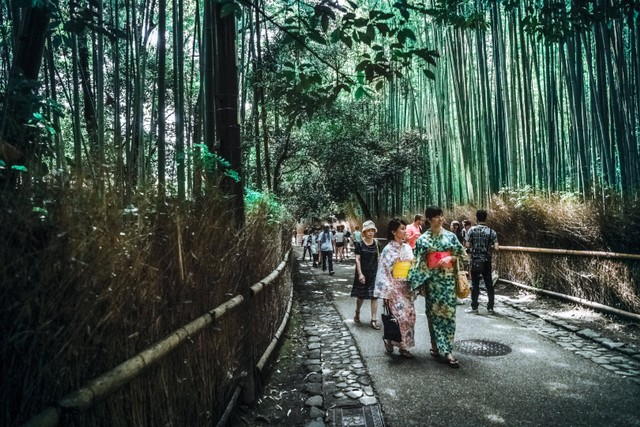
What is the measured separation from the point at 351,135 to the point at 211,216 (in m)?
8.23

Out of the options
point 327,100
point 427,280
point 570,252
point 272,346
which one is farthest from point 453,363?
point 570,252

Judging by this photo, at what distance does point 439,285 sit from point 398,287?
1.37 ft

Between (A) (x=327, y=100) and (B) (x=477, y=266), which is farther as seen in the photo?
(B) (x=477, y=266)

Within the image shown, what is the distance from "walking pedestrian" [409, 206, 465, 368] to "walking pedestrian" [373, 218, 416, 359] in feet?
0.52

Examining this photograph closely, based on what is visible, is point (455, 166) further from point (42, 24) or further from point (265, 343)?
point (42, 24)

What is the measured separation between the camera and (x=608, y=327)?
14.2 feet

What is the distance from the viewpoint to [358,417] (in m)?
2.50

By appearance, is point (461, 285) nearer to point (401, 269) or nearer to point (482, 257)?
point (401, 269)

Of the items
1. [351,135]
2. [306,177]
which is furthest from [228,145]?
[306,177]

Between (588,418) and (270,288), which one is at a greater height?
(270,288)

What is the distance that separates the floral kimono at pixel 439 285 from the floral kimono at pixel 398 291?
0.48 feet

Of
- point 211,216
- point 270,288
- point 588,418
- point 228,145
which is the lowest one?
point 588,418

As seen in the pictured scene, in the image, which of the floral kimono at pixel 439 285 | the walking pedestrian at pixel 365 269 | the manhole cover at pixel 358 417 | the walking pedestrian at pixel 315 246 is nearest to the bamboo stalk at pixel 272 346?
the manhole cover at pixel 358 417

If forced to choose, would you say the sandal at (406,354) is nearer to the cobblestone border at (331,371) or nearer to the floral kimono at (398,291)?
the floral kimono at (398,291)
